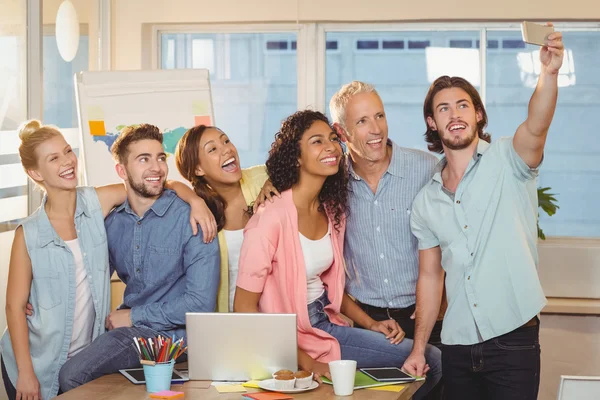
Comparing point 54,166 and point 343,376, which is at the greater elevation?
point 54,166

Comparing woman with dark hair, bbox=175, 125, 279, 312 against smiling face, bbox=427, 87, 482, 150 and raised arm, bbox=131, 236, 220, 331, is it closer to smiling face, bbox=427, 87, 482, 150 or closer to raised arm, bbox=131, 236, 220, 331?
raised arm, bbox=131, 236, 220, 331

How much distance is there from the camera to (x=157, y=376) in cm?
238

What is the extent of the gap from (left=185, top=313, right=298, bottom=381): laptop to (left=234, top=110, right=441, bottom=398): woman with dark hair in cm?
35

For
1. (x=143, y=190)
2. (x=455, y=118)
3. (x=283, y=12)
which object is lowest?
(x=143, y=190)

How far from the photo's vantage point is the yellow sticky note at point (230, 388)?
240 centimetres

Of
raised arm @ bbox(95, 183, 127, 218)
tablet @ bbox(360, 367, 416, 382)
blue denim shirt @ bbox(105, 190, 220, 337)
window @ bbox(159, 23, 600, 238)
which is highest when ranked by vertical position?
window @ bbox(159, 23, 600, 238)

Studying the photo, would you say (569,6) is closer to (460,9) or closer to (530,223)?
(460,9)

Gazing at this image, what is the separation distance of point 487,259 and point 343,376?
2.15 feet

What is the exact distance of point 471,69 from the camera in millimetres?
6762

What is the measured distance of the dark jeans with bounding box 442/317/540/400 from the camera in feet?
8.57

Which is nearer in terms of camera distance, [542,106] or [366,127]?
[542,106]

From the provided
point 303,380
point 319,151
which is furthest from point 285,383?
point 319,151

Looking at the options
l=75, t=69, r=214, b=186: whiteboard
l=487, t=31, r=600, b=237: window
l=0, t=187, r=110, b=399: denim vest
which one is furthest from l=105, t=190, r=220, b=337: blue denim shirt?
l=487, t=31, r=600, b=237: window

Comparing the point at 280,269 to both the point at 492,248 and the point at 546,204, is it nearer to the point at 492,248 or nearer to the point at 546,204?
the point at 492,248
